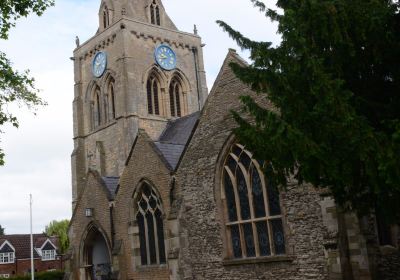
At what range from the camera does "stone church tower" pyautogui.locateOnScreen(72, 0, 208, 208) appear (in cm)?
3256

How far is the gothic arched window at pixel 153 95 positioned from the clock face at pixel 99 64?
3267 mm

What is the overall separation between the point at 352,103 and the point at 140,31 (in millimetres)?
27469

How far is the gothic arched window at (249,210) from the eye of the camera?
14891 mm

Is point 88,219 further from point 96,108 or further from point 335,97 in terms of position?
point 335,97

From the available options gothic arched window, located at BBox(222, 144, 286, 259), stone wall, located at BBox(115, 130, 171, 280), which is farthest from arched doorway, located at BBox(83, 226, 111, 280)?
gothic arched window, located at BBox(222, 144, 286, 259)

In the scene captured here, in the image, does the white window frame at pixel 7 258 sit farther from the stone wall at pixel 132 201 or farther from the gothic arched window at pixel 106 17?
the stone wall at pixel 132 201

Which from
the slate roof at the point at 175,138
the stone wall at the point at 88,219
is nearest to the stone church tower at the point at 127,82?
the slate roof at the point at 175,138

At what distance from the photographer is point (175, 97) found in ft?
116

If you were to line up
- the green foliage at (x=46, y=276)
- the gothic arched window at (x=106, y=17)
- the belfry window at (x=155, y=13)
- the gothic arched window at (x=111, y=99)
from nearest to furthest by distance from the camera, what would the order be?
1. the gothic arched window at (x=111, y=99)
2. the gothic arched window at (x=106, y=17)
3. the belfry window at (x=155, y=13)
4. the green foliage at (x=46, y=276)

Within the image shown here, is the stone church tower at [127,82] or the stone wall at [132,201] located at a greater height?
the stone church tower at [127,82]

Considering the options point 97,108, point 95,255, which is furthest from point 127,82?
point 95,255

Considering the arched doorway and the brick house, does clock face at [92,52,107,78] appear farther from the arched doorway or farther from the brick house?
the brick house

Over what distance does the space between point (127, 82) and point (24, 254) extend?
101 ft

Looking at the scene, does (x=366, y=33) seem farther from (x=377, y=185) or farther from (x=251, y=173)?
(x=251, y=173)
